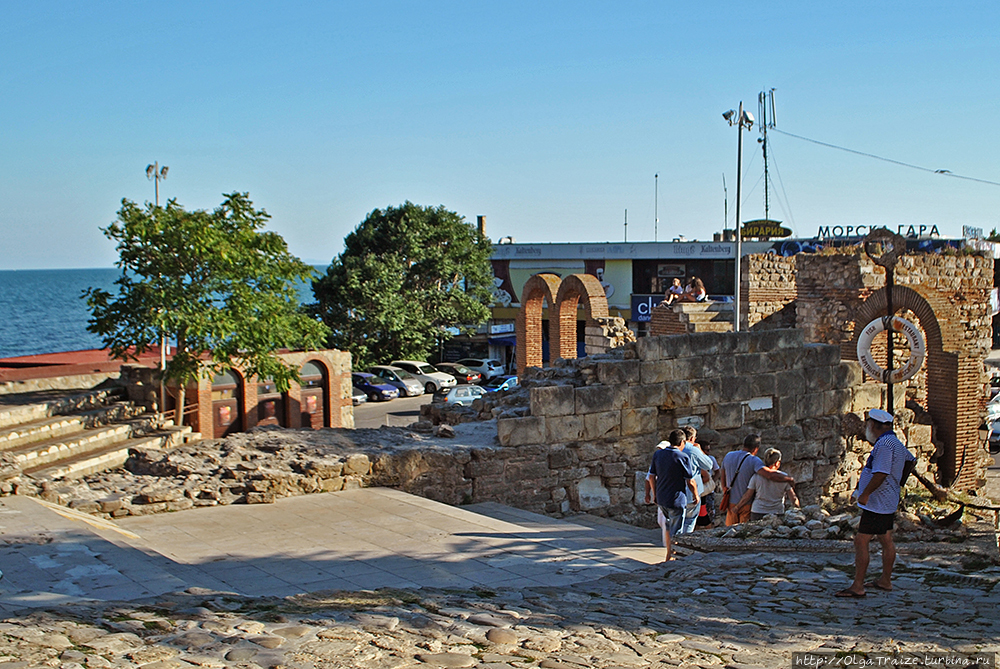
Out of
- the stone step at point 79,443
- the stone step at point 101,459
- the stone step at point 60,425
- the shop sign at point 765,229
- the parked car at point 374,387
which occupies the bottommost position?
the parked car at point 374,387

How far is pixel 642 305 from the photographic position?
148ft

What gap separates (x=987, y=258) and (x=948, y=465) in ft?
21.9

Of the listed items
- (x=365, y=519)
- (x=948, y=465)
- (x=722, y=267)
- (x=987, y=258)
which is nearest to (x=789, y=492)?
(x=365, y=519)

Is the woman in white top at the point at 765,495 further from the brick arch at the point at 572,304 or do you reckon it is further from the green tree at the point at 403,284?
the green tree at the point at 403,284

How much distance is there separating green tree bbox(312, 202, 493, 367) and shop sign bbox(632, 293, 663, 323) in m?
8.80

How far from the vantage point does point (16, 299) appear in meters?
143

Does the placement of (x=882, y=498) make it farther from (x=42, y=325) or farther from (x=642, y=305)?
(x=42, y=325)

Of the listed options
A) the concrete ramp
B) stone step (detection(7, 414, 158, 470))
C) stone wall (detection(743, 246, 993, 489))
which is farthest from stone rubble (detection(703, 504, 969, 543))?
stone step (detection(7, 414, 158, 470))

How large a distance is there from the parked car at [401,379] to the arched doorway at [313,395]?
9972 millimetres

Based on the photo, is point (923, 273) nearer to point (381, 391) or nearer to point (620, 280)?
point (381, 391)

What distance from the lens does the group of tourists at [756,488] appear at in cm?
614

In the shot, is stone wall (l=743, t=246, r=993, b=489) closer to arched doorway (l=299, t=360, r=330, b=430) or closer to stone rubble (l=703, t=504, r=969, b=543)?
stone rubble (l=703, t=504, r=969, b=543)

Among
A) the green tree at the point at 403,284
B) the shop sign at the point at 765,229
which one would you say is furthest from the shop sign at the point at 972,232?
the green tree at the point at 403,284

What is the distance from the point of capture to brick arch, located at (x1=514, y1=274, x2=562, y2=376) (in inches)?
770
